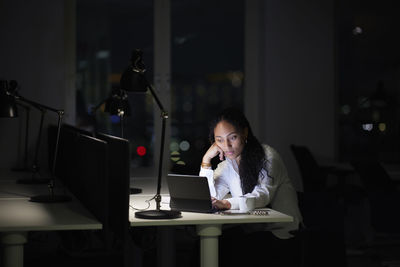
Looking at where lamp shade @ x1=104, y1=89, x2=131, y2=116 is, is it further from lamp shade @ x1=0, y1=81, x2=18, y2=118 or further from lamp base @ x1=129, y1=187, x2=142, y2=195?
lamp shade @ x1=0, y1=81, x2=18, y2=118

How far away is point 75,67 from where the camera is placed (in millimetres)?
6211

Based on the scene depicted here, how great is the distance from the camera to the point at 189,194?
305 centimetres

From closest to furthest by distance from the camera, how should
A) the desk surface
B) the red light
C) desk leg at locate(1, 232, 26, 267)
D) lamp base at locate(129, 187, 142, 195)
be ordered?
desk leg at locate(1, 232, 26, 267) → the desk surface → lamp base at locate(129, 187, 142, 195) → the red light

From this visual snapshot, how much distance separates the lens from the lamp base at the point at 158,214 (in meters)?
2.87

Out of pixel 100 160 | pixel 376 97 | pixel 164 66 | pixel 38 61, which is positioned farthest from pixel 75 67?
pixel 100 160

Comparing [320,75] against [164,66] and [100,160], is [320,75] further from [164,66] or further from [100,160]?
[100,160]

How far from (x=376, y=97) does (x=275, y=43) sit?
123 cm

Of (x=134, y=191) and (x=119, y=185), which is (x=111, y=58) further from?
(x=119, y=185)

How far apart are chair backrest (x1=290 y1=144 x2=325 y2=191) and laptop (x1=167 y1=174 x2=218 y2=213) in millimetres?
2820

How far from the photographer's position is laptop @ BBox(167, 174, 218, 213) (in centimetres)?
299

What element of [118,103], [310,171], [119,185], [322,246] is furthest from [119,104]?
[310,171]

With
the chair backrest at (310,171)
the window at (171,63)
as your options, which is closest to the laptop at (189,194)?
the chair backrest at (310,171)

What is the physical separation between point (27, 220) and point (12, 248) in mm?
197

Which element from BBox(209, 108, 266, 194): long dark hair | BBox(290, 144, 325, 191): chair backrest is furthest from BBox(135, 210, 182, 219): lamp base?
BBox(290, 144, 325, 191): chair backrest
